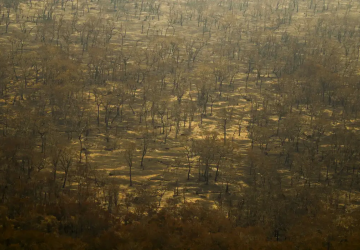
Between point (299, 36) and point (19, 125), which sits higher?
point (299, 36)

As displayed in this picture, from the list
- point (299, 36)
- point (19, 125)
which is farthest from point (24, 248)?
point (299, 36)

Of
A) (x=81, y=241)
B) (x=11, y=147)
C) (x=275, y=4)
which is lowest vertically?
(x=81, y=241)

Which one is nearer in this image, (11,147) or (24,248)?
(24,248)

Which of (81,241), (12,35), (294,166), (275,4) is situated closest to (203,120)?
(294,166)

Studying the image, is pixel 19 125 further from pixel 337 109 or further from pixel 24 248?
pixel 337 109

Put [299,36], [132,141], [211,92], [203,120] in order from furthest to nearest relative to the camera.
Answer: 1. [299,36]
2. [211,92]
3. [203,120]
4. [132,141]

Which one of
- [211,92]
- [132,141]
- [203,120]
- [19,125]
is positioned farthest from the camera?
[211,92]
